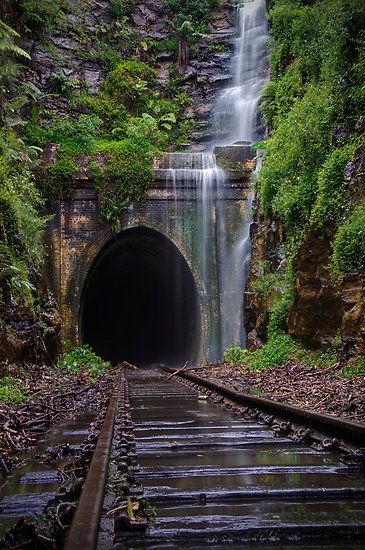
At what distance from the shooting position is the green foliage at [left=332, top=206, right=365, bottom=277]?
8.07m

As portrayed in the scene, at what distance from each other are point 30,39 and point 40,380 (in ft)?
51.5

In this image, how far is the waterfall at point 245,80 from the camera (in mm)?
19078

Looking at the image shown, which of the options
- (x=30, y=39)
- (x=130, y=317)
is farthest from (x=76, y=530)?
(x=130, y=317)

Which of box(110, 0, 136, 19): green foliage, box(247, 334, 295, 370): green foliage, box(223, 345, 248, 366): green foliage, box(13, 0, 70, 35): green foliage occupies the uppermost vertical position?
box(110, 0, 136, 19): green foliage

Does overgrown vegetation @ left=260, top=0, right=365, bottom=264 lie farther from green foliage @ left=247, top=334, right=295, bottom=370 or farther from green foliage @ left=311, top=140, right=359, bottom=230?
green foliage @ left=247, top=334, right=295, bottom=370

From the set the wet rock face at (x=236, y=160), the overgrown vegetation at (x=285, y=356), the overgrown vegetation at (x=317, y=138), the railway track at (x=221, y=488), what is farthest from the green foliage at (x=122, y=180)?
the railway track at (x=221, y=488)

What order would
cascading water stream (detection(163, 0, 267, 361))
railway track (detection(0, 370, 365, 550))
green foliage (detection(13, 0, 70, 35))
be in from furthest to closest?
Result: 1. green foliage (detection(13, 0, 70, 35))
2. cascading water stream (detection(163, 0, 267, 361))
3. railway track (detection(0, 370, 365, 550))

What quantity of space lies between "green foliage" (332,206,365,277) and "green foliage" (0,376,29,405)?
5014 mm

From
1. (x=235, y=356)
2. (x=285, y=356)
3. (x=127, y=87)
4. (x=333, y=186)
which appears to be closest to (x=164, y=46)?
(x=127, y=87)

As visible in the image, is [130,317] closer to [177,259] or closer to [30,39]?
[177,259]

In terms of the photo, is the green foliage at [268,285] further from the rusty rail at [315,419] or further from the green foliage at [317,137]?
the rusty rail at [315,419]

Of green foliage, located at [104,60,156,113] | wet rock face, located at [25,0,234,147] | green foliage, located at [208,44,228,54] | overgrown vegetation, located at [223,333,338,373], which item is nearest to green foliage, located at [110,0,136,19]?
wet rock face, located at [25,0,234,147]

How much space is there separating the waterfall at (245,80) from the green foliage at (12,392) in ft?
41.6

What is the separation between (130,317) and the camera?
2789 centimetres
